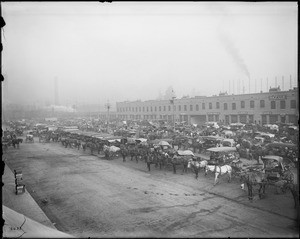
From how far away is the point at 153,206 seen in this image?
10.4 m

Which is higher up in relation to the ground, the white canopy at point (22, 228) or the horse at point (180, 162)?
the white canopy at point (22, 228)

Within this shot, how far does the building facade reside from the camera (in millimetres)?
38438

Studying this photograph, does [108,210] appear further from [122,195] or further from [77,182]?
[77,182]

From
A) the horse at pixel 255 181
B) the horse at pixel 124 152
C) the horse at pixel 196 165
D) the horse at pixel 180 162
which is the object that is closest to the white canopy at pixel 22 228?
the horse at pixel 255 181

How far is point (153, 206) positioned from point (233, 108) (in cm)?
4090

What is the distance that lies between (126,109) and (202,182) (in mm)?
68515

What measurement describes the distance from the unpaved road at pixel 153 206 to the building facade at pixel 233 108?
794 inches

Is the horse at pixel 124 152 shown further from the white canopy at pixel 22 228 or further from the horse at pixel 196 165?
the white canopy at pixel 22 228

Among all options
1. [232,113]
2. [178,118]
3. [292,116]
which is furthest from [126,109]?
[292,116]

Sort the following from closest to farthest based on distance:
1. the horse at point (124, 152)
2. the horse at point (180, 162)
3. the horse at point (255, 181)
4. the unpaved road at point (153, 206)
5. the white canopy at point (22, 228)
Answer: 1. the white canopy at point (22, 228)
2. the unpaved road at point (153, 206)
3. the horse at point (255, 181)
4. the horse at point (180, 162)
5. the horse at point (124, 152)

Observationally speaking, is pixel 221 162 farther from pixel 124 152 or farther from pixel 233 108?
pixel 233 108

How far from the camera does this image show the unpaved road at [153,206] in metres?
8.29

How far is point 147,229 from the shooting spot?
8328 millimetres

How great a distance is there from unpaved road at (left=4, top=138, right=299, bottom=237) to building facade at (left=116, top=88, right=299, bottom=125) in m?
20.2
